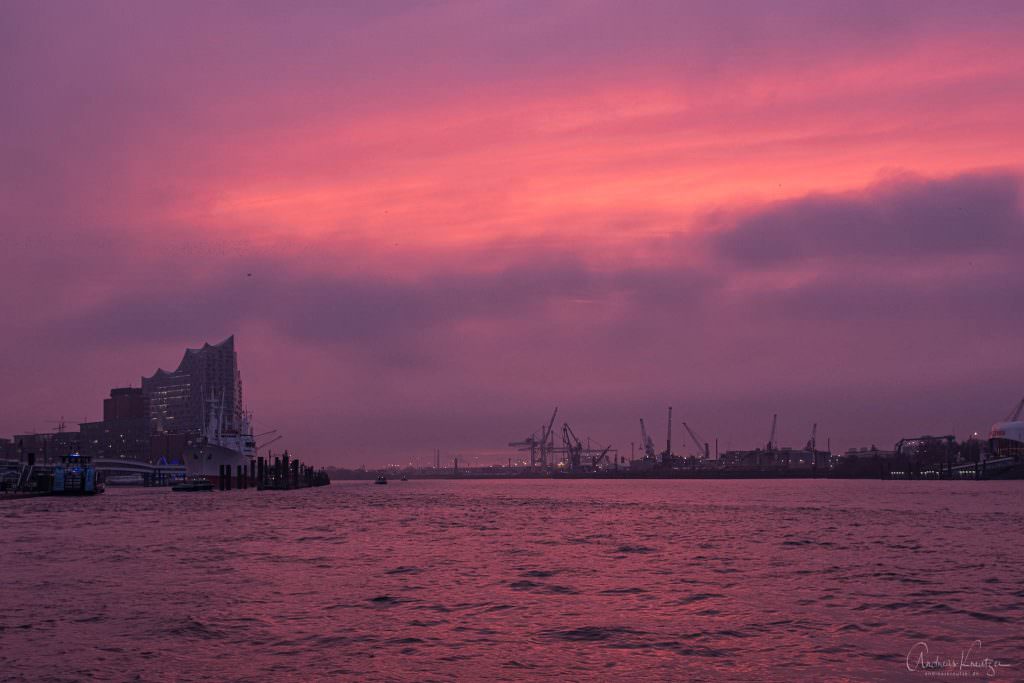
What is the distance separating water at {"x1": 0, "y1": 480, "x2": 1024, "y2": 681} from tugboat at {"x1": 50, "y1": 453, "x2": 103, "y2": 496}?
97809 millimetres

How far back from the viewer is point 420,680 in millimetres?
19703

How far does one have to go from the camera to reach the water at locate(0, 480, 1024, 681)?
69.1 feet

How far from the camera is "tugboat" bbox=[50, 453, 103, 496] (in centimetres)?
14850

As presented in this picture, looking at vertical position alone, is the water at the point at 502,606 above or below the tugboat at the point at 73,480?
above

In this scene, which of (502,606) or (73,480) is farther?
(73,480)

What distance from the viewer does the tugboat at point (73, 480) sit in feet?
487

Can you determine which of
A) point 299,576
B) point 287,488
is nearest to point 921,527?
point 299,576

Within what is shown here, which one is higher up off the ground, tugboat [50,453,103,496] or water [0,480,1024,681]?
water [0,480,1024,681]

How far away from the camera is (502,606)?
29.7 m

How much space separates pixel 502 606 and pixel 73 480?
13948 centimetres

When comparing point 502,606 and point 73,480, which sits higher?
point 502,606

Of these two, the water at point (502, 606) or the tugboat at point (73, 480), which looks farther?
the tugboat at point (73, 480)

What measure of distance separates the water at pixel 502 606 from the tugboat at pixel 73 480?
97809mm

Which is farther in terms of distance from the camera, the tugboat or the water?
the tugboat
